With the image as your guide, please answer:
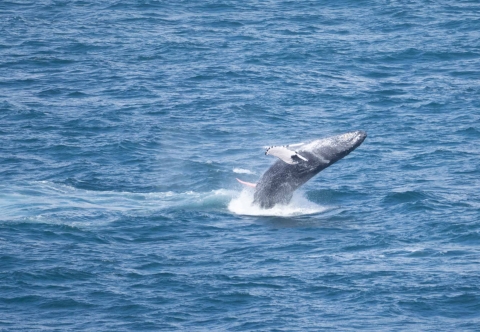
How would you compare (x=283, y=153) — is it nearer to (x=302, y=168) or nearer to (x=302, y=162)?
(x=302, y=162)

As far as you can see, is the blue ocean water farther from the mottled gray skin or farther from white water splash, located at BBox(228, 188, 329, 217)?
the mottled gray skin

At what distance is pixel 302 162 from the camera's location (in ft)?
161

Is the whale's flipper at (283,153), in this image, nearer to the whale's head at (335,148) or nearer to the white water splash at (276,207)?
the whale's head at (335,148)

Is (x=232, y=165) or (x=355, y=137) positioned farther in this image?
(x=232, y=165)

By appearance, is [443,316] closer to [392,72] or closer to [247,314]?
[247,314]

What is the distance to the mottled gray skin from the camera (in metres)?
48.7

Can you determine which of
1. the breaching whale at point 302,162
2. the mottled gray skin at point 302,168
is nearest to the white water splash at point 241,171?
the mottled gray skin at point 302,168

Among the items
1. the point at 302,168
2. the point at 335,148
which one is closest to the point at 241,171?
the point at 302,168

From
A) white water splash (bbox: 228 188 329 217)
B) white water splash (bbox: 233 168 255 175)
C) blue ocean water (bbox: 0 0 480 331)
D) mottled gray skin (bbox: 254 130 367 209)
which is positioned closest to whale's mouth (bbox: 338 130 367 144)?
mottled gray skin (bbox: 254 130 367 209)

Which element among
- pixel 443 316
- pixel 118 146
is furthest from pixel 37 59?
pixel 443 316

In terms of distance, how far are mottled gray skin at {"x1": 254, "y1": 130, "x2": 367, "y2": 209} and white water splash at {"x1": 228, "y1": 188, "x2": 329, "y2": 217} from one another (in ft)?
0.97

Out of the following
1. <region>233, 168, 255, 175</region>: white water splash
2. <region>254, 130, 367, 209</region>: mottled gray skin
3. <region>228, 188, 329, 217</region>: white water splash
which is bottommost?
<region>233, 168, 255, 175</region>: white water splash

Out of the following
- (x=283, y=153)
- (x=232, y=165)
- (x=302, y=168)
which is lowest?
(x=232, y=165)

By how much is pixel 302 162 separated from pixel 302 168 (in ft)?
1.06
